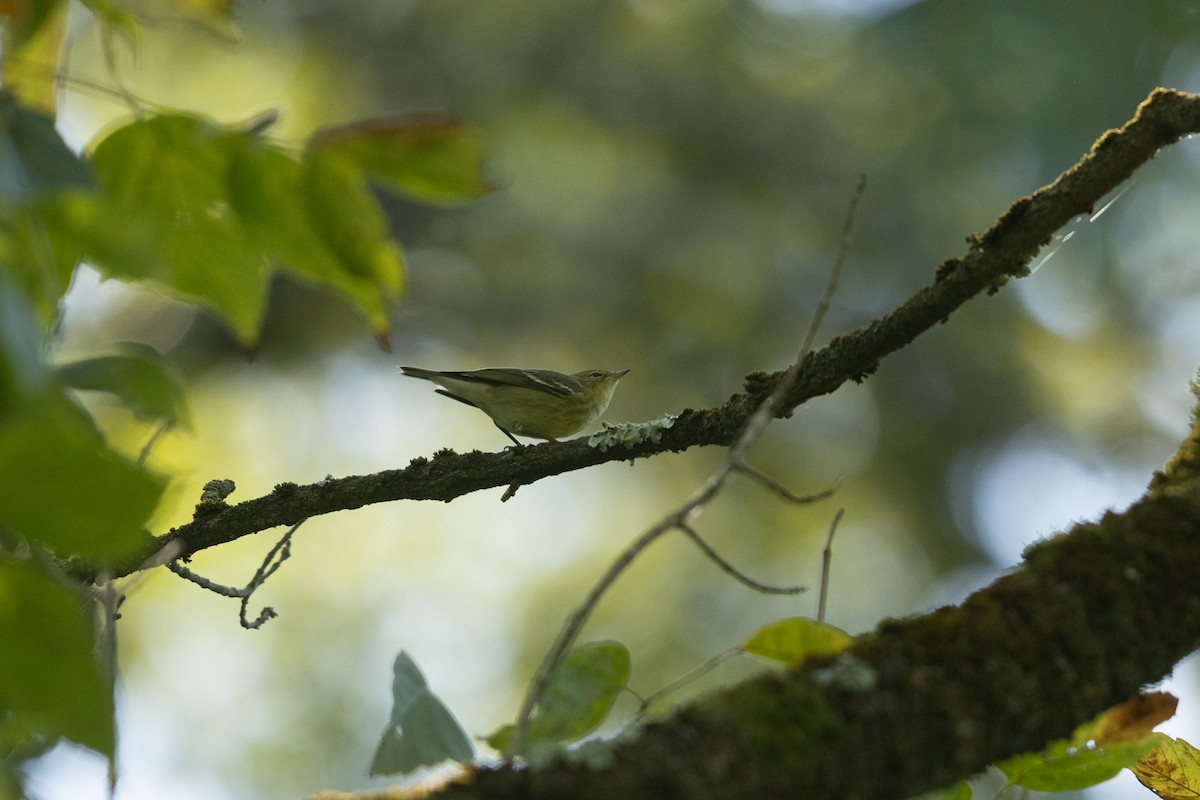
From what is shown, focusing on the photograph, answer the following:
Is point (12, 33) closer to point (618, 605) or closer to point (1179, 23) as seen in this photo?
point (618, 605)

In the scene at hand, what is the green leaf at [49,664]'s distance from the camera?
3.05ft

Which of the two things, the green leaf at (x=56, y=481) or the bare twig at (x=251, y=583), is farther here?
the bare twig at (x=251, y=583)

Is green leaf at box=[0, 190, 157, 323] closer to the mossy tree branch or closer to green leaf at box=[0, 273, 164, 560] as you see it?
green leaf at box=[0, 273, 164, 560]

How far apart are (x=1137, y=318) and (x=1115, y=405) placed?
112 centimetres

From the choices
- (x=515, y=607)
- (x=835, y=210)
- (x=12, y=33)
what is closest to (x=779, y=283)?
(x=835, y=210)

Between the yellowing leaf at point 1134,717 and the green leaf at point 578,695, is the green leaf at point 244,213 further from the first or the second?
the yellowing leaf at point 1134,717

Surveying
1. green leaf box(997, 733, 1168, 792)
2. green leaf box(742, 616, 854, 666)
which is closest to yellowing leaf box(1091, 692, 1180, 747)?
green leaf box(997, 733, 1168, 792)

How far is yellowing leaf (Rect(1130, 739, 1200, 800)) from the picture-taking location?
89.0 inches

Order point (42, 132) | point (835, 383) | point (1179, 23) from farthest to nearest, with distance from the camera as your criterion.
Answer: point (1179, 23) → point (835, 383) → point (42, 132)

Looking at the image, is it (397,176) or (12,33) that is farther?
(12,33)

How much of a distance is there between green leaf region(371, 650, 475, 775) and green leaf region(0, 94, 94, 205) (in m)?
0.85

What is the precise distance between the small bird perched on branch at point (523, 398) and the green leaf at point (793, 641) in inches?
174

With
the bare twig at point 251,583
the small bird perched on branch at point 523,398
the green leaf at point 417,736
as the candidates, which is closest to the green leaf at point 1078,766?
the green leaf at point 417,736

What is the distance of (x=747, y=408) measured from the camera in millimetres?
3133
